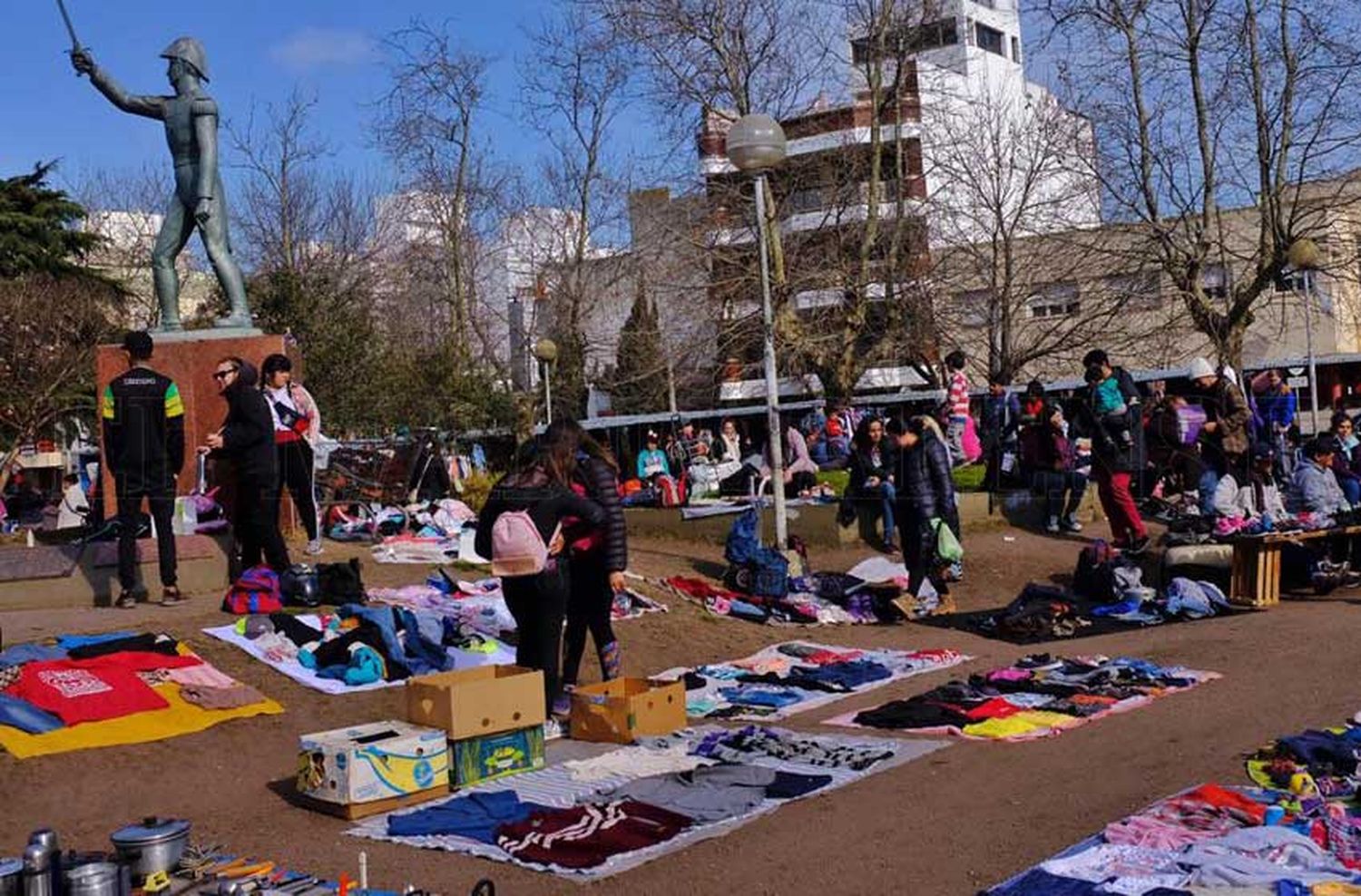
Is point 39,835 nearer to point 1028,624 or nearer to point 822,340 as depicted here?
point 1028,624

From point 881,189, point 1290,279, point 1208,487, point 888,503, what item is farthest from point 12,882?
point 881,189

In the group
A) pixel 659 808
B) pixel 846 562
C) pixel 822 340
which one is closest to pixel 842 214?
pixel 822 340

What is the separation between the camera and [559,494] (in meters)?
8.16

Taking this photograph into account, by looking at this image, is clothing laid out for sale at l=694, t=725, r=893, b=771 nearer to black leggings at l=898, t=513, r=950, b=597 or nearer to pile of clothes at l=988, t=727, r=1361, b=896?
pile of clothes at l=988, t=727, r=1361, b=896

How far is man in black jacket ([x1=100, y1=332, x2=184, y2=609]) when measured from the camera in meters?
10.7

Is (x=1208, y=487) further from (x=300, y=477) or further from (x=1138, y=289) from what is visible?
(x=1138, y=289)

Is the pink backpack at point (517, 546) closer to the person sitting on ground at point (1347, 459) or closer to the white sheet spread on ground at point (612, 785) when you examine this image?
the white sheet spread on ground at point (612, 785)

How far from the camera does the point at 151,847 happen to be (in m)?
5.23

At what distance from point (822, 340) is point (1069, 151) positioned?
5.73m

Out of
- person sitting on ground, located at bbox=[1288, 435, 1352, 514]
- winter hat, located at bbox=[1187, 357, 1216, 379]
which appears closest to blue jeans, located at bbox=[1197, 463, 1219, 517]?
person sitting on ground, located at bbox=[1288, 435, 1352, 514]

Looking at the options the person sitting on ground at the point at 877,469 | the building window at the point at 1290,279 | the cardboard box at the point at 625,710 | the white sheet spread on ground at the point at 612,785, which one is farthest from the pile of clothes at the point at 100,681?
the building window at the point at 1290,279

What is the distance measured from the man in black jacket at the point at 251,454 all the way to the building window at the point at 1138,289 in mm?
17288

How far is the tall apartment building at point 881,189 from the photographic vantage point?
24156mm

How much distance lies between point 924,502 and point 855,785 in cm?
644
